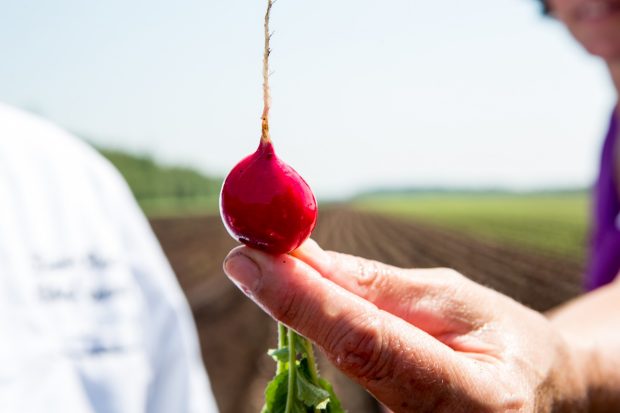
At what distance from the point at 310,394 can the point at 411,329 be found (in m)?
0.26

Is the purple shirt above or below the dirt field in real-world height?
above

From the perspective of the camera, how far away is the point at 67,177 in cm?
261

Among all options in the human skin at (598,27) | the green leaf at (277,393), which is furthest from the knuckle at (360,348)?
the human skin at (598,27)

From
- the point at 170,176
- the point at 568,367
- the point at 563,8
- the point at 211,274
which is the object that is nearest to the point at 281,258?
the point at 568,367

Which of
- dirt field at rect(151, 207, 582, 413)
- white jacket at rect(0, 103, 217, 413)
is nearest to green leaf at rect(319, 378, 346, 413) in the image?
dirt field at rect(151, 207, 582, 413)

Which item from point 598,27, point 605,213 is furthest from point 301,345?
point 605,213

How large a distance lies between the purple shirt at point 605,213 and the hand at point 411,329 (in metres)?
2.35

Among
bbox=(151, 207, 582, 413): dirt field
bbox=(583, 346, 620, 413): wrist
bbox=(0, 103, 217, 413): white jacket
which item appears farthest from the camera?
bbox=(151, 207, 582, 413): dirt field

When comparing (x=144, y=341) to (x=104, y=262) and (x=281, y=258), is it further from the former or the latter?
(x=281, y=258)

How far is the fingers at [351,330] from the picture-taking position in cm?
110

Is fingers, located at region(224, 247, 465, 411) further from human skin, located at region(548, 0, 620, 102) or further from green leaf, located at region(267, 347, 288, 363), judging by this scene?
human skin, located at region(548, 0, 620, 102)

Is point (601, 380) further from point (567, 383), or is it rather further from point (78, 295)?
point (78, 295)

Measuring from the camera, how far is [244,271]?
3.51ft

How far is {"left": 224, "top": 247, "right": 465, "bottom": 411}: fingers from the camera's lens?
110cm
